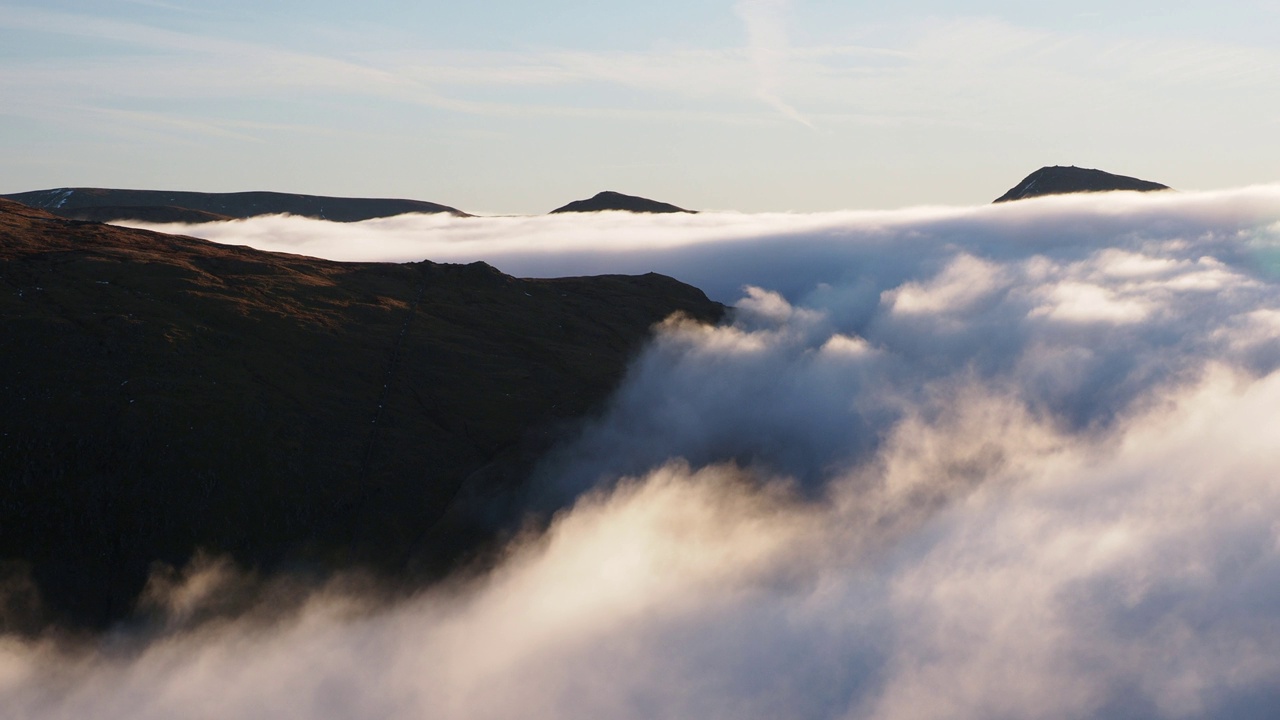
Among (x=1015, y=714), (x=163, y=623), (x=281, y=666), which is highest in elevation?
(x=163, y=623)

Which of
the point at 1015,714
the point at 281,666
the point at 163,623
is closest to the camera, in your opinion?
the point at 163,623

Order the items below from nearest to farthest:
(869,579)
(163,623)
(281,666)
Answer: (163,623), (281,666), (869,579)

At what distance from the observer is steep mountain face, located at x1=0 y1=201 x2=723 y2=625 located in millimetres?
93688

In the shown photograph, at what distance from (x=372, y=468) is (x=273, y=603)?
747 inches

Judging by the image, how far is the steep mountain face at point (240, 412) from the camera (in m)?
93.7

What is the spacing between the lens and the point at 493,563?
110375 mm

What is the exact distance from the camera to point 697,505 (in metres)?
152

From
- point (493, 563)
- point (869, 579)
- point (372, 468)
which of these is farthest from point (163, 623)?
point (869, 579)

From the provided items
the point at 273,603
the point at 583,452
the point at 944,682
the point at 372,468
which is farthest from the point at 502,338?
the point at 944,682

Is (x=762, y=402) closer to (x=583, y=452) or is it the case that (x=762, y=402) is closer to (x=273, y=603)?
(x=583, y=452)

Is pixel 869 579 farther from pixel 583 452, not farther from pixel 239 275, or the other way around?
pixel 239 275

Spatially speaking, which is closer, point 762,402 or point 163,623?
point 163,623

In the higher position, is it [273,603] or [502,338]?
[502,338]

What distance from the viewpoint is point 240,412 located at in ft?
361
